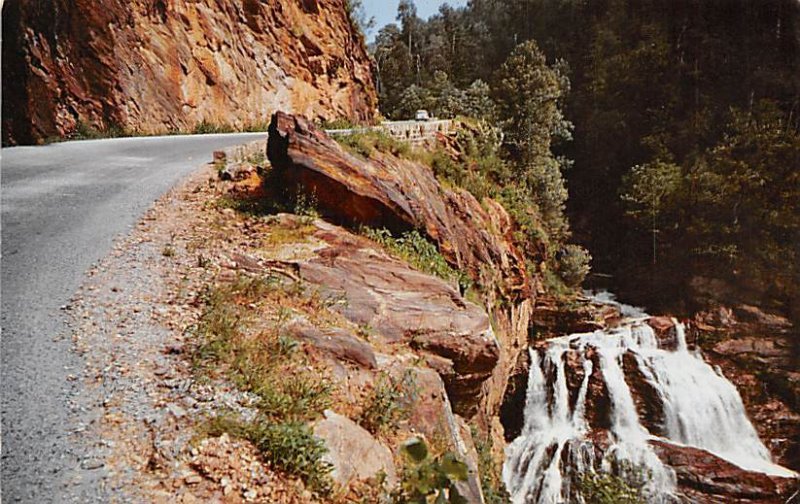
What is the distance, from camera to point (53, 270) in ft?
14.0

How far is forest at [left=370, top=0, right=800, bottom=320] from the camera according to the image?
17.2 metres

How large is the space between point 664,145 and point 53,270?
2380cm

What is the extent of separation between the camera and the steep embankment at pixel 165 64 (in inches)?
390

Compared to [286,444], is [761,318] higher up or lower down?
lower down

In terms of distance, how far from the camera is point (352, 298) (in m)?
5.20

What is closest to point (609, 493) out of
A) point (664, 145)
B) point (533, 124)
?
point (533, 124)

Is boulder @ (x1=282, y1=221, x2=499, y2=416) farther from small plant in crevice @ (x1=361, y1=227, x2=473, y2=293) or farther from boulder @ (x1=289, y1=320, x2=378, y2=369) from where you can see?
boulder @ (x1=289, y1=320, x2=378, y2=369)

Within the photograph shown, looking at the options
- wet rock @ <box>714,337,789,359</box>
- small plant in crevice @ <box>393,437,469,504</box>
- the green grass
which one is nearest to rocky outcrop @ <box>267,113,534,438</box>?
the green grass

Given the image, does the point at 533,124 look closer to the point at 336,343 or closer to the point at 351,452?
the point at 336,343

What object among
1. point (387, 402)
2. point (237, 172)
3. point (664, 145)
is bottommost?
point (387, 402)

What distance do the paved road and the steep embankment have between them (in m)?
2.38

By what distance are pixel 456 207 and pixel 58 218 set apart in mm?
6816

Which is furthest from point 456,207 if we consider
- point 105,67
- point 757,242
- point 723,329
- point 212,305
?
point 757,242

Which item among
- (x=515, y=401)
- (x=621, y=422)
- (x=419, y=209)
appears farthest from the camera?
(x=515, y=401)
